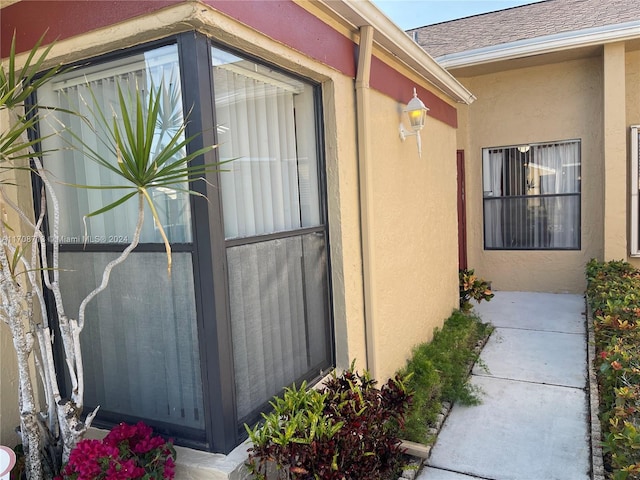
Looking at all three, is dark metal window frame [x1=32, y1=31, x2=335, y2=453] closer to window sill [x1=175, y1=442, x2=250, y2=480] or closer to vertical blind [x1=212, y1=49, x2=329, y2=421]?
window sill [x1=175, y1=442, x2=250, y2=480]

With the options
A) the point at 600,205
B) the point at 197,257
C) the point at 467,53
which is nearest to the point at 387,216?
the point at 197,257

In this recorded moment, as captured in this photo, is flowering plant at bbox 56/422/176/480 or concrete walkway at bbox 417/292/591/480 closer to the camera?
flowering plant at bbox 56/422/176/480

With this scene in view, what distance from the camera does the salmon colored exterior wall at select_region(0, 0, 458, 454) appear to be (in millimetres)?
2178

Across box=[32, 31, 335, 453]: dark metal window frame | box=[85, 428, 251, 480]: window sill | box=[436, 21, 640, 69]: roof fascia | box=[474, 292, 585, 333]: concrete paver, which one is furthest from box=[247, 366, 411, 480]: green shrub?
box=[436, 21, 640, 69]: roof fascia

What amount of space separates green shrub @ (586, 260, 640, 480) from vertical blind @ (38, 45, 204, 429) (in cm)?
207

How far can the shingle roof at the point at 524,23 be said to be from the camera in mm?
6562

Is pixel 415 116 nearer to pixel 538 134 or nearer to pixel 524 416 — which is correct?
pixel 524 416

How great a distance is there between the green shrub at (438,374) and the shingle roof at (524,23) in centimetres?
426

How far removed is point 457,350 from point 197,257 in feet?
10.5

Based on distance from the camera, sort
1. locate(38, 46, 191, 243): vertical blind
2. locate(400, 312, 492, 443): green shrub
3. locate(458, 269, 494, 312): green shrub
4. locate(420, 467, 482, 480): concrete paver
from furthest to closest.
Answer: locate(458, 269, 494, 312): green shrub < locate(400, 312, 492, 443): green shrub < locate(420, 467, 482, 480): concrete paver < locate(38, 46, 191, 243): vertical blind

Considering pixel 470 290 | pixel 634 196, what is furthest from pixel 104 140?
pixel 634 196

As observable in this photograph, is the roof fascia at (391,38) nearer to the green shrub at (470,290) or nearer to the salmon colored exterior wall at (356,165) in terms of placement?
the salmon colored exterior wall at (356,165)

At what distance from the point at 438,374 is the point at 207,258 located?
2543 mm

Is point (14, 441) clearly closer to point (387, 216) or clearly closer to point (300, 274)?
point (300, 274)
